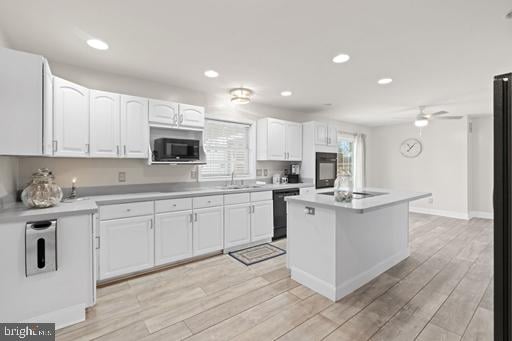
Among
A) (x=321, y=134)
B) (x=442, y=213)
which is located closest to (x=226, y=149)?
(x=321, y=134)

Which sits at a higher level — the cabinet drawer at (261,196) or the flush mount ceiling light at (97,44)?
the flush mount ceiling light at (97,44)

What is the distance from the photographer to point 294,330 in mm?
1790

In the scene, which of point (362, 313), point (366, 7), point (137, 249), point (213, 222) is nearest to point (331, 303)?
point (362, 313)

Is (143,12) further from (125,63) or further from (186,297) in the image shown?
(186,297)

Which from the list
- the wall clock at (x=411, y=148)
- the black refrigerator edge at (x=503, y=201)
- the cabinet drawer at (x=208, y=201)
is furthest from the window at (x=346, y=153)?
the black refrigerator edge at (x=503, y=201)

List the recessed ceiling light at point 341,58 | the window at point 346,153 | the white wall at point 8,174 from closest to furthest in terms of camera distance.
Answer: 1. the white wall at point 8,174
2. the recessed ceiling light at point 341,58
3. the window at point 346,153

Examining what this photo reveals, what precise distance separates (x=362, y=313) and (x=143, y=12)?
3083 millimetres

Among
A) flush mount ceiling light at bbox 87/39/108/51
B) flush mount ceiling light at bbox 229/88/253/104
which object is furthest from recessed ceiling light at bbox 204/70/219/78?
flush mount ceiling light at bbox 87/39/108/51

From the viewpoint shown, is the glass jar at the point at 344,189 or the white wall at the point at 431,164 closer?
the glass jar at the point at 344,189

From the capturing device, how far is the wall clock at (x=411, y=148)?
20.5 ft

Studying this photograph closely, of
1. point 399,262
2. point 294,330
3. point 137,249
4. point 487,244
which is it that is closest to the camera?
point 294,330

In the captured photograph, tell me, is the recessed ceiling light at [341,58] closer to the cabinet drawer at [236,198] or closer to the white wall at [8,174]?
the cabinet drawer at [236,198]

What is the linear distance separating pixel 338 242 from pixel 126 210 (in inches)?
90.3

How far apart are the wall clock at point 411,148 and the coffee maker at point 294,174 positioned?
3742 millimetres
